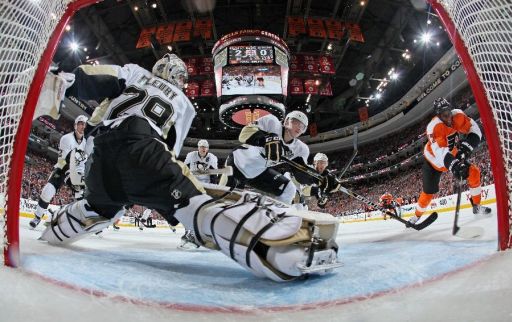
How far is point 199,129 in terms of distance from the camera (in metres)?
20.1

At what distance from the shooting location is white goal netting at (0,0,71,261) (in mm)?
1080

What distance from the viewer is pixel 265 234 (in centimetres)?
126

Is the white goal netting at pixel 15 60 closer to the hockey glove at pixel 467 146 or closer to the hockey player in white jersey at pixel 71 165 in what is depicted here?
the hockey player in white jersey at pixel 71 165

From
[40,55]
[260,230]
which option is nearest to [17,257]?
[40,55]

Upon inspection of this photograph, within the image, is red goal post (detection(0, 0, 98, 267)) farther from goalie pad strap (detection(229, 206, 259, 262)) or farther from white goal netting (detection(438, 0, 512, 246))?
white goal netting (detection(438, 0, 512, 246))

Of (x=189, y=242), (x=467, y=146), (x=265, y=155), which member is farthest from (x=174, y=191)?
(x=467, y=146)

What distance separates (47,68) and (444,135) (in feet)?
11.4

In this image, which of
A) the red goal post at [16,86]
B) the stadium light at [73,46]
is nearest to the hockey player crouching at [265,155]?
the red goal post at [16,86]

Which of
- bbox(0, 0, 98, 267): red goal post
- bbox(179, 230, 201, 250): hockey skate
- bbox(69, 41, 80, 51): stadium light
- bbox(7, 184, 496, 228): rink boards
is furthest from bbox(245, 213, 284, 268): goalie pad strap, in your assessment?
bbox(69, 41, 80, 51): stadium light

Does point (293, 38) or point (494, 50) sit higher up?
point (293, 38)

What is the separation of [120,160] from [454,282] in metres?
1.34

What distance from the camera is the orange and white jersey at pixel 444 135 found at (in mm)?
3221

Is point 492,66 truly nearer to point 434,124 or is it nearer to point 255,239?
point 255,239

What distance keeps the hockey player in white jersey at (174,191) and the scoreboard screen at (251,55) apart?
7904 mm
